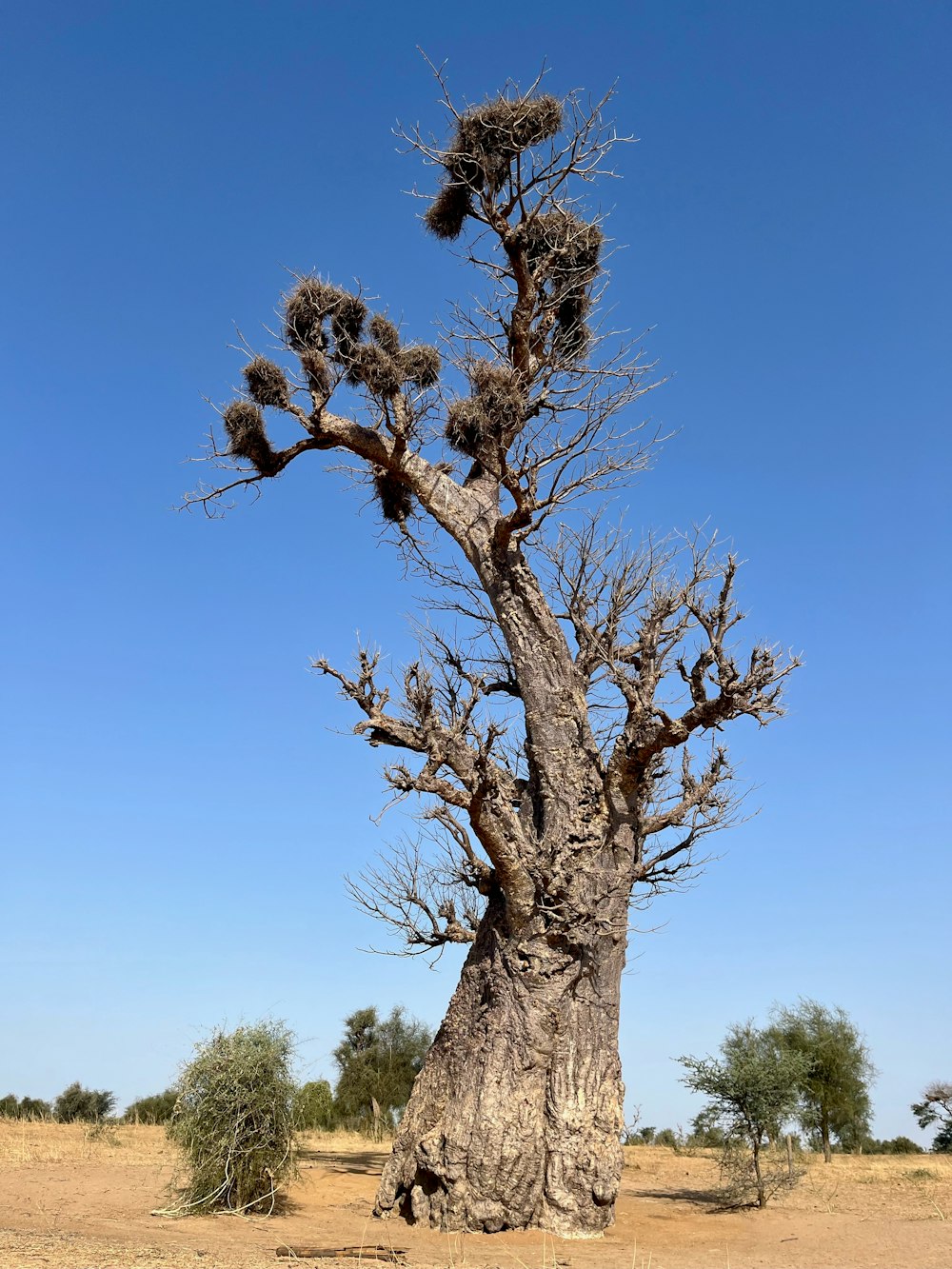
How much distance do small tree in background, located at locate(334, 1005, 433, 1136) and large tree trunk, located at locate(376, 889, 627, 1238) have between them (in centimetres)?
1318

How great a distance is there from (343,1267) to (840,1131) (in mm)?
19497

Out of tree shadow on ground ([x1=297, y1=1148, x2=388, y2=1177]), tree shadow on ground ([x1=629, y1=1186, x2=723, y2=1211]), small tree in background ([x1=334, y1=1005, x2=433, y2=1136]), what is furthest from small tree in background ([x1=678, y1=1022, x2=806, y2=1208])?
small tree in background ([x1=334, y1=1005, x2=433, y2=1136])

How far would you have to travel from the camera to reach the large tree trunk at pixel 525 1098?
8453 mm

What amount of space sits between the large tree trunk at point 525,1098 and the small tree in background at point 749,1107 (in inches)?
108

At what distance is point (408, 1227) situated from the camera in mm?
8477

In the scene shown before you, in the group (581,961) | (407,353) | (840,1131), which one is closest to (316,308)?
(407,353)

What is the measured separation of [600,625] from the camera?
437 inches

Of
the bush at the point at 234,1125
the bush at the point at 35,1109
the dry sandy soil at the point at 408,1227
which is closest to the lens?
the dry sandy soil at the point at 408,1227

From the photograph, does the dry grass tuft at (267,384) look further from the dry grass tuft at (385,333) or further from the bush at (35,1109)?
the bush at (35,1109)

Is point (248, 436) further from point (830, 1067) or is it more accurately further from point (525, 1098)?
point (830, 1067)

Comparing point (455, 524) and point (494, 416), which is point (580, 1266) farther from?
point (494, 416)

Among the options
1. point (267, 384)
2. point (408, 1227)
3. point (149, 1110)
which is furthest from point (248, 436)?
point (149, 1110)

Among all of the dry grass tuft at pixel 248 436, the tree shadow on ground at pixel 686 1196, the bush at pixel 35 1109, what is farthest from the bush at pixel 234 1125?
the bush at pixel 35 1109

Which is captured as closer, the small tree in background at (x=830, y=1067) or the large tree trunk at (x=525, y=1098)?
the large tree trunk at (x=525, y=1098)
